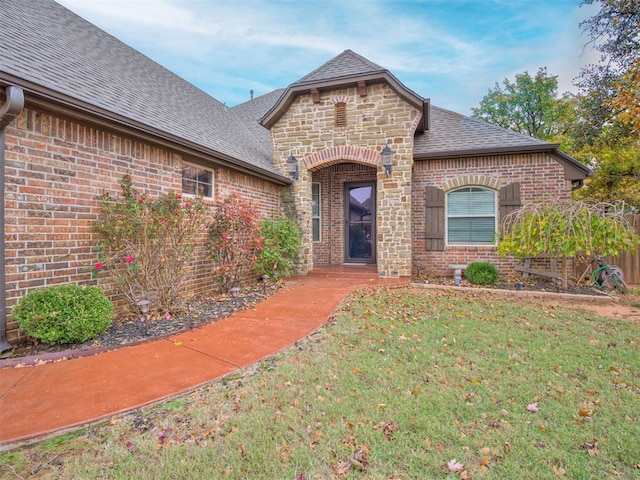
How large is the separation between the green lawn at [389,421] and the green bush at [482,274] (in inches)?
140

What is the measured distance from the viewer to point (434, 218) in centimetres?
858

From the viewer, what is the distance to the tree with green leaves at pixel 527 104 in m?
18.6

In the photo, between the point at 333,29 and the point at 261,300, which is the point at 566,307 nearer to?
the point at 261,300

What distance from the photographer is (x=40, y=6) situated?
19.5ft

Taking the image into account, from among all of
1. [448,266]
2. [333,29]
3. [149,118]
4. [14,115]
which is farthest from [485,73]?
[14,115]

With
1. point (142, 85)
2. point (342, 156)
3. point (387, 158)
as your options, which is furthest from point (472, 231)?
point (142, 85)

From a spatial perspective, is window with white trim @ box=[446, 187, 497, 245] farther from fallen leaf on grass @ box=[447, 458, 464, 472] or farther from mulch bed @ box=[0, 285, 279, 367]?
fallen leaf on grass @ box=[447, 458, 464, 472]

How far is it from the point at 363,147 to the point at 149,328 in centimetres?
612

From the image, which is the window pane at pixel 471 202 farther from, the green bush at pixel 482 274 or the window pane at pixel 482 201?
the green bush at pixel 482 274

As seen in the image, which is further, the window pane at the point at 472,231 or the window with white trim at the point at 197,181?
the window pane at the point at 472,231

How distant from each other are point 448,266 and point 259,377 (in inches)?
271

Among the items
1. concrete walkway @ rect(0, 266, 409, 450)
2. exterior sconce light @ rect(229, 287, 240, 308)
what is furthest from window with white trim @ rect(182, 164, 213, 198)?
concrete walkway @ rect(0, 266, 409, 450)

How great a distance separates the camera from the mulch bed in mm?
3244

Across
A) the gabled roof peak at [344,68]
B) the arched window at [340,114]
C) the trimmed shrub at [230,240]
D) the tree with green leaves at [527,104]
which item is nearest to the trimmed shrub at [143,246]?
the trimmed shrub at [230,240]
